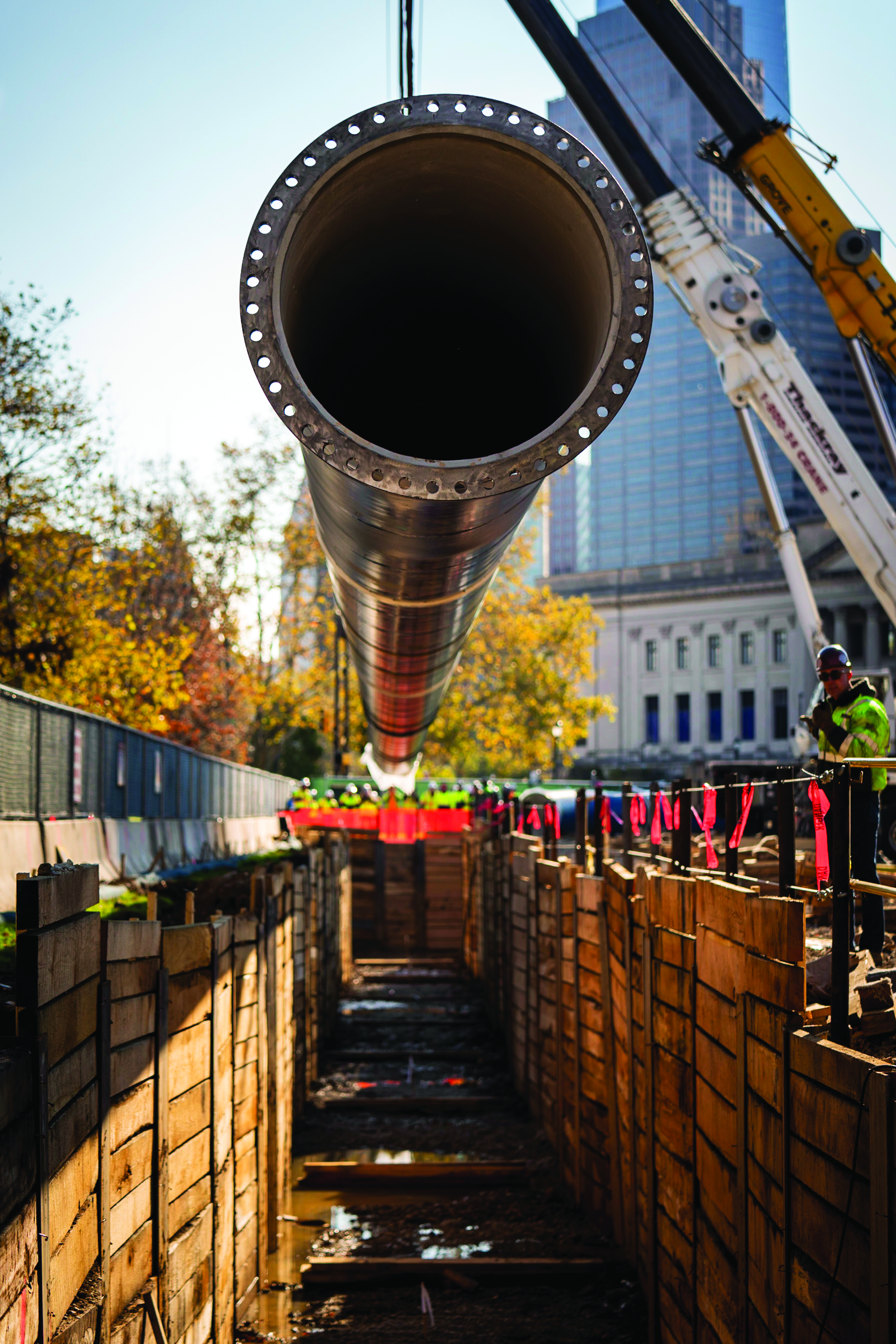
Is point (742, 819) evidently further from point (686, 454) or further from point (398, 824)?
point (686, 454)

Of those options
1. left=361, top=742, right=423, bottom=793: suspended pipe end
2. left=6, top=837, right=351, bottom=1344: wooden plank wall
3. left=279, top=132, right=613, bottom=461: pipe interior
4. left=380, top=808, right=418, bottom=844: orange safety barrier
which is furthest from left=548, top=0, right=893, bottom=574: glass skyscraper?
left=279, top=132, right=613, bottom=461: pipe interior

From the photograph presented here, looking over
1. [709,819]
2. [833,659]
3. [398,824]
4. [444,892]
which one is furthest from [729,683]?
[709,819]

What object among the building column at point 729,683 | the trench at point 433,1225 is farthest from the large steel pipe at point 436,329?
the building column at point 729,683

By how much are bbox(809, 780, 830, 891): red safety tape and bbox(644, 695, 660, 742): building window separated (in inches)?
3558

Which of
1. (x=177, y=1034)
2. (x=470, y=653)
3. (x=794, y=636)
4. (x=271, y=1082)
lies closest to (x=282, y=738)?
(x=470, y=653)

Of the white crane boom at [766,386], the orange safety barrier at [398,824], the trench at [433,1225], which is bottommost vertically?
the trench at [433,1225]

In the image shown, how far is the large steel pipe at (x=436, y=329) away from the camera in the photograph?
375 centimetres

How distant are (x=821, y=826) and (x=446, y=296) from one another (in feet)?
8.87

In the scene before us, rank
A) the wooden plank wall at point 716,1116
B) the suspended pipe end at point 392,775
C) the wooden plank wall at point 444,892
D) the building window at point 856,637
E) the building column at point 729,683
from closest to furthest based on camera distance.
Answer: the wooden plank wall at point 716,1116, the suspended pipe end at point 392,775, the wooden plank wall at point 444,892, the building window at point 856,637, the building column at point 729,683

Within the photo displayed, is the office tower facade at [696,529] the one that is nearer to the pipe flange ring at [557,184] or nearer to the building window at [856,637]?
the building window at [856,637]

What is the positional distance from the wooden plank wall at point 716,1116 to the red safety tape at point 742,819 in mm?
291

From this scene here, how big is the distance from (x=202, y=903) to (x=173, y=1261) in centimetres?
782

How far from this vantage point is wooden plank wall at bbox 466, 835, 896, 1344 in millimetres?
4328

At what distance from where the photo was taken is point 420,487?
12.2ft
